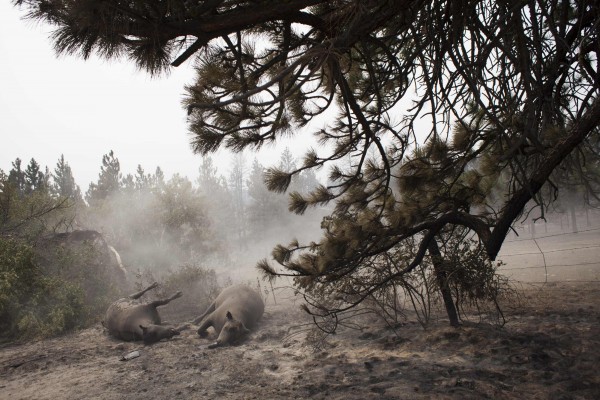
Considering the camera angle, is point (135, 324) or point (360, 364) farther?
point (135, 324)

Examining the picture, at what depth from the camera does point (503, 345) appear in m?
5.29

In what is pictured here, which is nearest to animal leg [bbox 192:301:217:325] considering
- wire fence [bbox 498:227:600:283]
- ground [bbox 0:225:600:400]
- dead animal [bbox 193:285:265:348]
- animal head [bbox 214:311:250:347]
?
dead animal [bbox 193:285:265:348]

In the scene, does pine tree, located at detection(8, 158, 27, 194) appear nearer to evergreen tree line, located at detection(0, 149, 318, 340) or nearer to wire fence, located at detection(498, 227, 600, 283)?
evergreen tree line, located at detection(0, 149, 318, 340)

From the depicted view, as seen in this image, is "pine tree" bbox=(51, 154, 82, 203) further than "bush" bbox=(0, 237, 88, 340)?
Yes

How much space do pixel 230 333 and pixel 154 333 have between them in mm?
2070

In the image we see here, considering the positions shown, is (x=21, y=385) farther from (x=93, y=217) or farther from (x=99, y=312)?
(x=93, y=217)

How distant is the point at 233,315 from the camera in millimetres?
9414

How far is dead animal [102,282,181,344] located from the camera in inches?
337

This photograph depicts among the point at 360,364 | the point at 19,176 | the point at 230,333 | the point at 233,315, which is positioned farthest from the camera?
the point at 19,176

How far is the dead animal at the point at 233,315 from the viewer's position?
8227mm

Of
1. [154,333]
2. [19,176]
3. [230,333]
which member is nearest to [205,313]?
[154,333]

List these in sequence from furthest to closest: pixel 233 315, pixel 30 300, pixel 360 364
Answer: pixel 30 300 → pixel 233 315 → pixel 360 364

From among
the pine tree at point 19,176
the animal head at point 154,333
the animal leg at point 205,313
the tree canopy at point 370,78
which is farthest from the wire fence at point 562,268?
the pine tree at point 19,176

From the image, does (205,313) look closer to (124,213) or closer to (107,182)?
(124,213)
